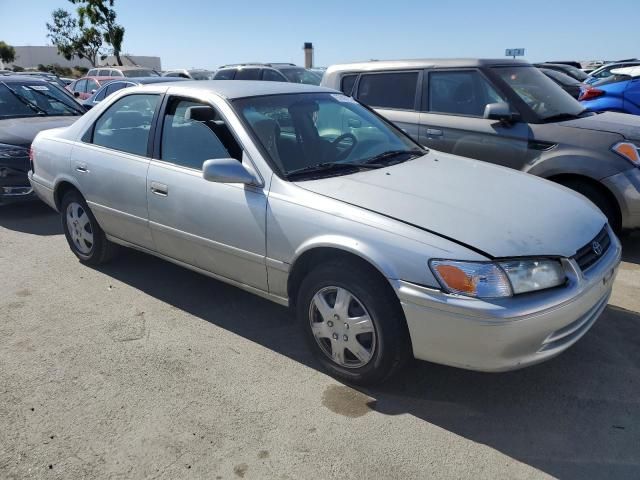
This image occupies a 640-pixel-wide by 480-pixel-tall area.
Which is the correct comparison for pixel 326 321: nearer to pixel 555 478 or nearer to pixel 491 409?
pixel 491 409

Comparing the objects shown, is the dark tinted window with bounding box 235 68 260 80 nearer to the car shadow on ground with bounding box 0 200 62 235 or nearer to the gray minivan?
the car shadow on ground with bounding box 0 200 62 235

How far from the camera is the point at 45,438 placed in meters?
2.72

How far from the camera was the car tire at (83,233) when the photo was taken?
15.5 ft

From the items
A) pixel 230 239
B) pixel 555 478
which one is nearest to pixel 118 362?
pixel 230 239

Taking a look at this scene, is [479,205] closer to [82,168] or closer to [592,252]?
[592,252]

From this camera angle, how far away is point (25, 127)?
705cm

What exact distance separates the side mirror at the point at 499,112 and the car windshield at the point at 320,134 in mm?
Result: 1318

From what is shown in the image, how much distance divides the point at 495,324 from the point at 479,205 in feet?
2.51

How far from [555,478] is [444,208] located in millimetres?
1353

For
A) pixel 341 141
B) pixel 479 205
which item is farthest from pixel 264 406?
pixel 341 141

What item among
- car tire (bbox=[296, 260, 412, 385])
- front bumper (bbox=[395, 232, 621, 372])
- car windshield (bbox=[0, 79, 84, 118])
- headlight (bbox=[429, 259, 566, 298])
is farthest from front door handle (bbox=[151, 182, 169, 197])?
car windshield (bbox=[0, 79, 84, 118])

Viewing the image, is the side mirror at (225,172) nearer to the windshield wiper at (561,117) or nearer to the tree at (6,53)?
the windshield wiper at (561,117)

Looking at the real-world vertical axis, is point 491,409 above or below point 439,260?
below

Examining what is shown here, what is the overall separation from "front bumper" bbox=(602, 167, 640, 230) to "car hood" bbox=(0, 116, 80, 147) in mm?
6291
